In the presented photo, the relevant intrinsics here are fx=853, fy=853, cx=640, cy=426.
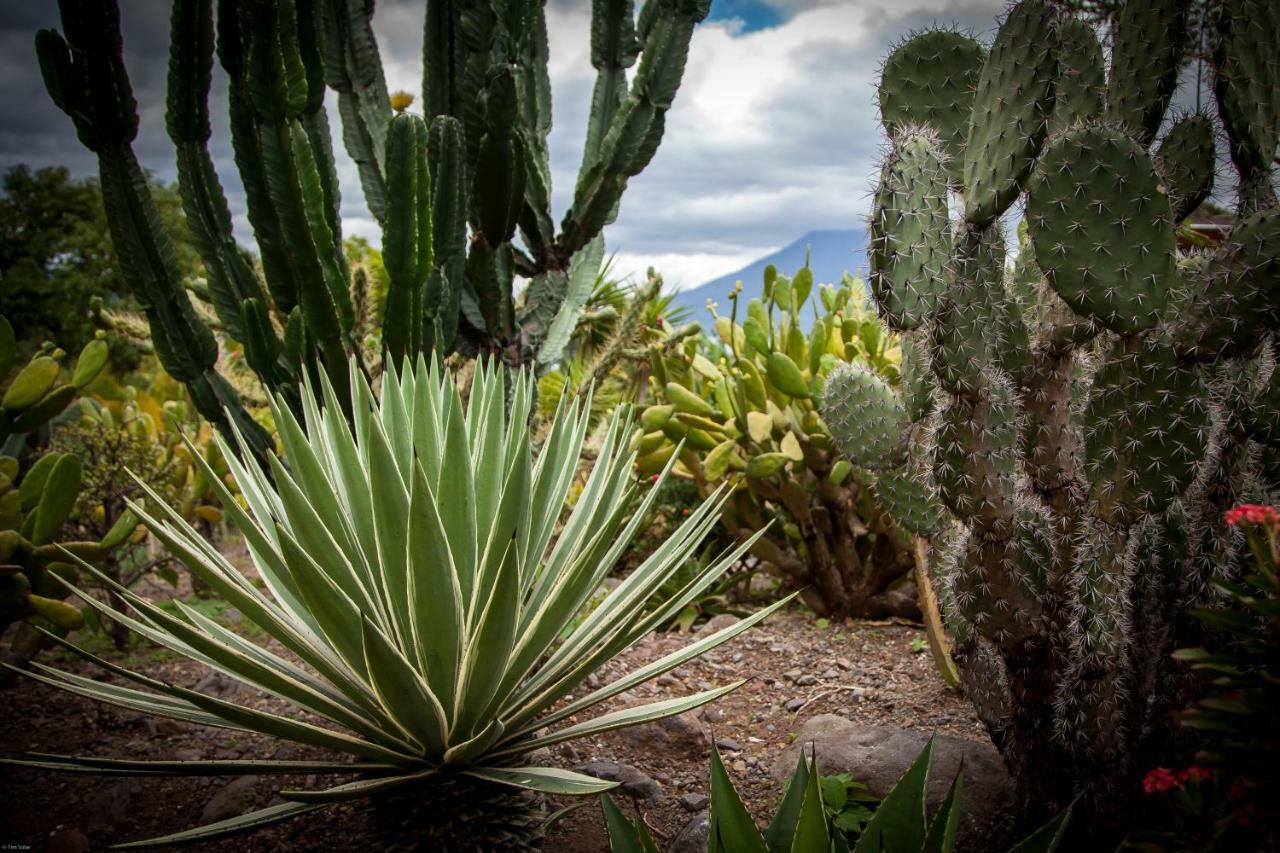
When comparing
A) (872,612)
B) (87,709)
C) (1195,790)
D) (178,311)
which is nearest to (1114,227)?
(1195,790)

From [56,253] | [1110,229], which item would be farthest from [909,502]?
[56,253]

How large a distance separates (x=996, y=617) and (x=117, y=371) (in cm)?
1536

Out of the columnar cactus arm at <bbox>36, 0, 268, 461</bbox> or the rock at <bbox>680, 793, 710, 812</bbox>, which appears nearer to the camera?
the rock at <bbox>680, 793, 710, 812</bbox>

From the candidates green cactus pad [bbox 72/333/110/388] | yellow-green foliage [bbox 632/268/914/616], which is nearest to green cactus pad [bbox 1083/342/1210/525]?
yellow-green foliage [bbox 632/268/914/616]

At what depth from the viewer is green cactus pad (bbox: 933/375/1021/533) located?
66.3 inches

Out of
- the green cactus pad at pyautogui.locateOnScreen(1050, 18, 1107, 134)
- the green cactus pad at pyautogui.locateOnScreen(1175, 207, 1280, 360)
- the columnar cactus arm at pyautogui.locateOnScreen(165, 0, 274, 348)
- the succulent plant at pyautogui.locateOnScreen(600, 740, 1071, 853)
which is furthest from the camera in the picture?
the columnar cactus arm at pyautogui.locateOnScreen(165, 0, 274, 348)

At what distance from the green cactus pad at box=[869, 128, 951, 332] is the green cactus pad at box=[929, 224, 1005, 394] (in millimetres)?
95

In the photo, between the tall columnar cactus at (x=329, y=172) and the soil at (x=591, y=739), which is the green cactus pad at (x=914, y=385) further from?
the tall columnar cactus at (x=329, y=172)

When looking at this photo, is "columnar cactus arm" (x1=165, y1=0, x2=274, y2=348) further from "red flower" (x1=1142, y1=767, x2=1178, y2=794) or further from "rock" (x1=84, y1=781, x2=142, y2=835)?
"red flower" (x1=1142, y1=767, x2=1178, y2=794)

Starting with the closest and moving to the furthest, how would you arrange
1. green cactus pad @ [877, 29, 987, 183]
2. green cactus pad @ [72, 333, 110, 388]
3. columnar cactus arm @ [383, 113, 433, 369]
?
green cactus pad @ [877, 29, 987, 183]
columnar cactus arm @ [383, 113, 433, 369]
green cactus pad @ [72, 333, 110, 388]

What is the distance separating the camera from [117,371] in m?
13.9

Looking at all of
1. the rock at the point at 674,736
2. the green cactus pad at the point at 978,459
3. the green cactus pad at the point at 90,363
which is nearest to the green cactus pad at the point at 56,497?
the green cactus pad at the point at 90,363

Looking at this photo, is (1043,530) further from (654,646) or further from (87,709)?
(87,709)

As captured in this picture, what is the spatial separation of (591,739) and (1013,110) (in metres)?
1.89
